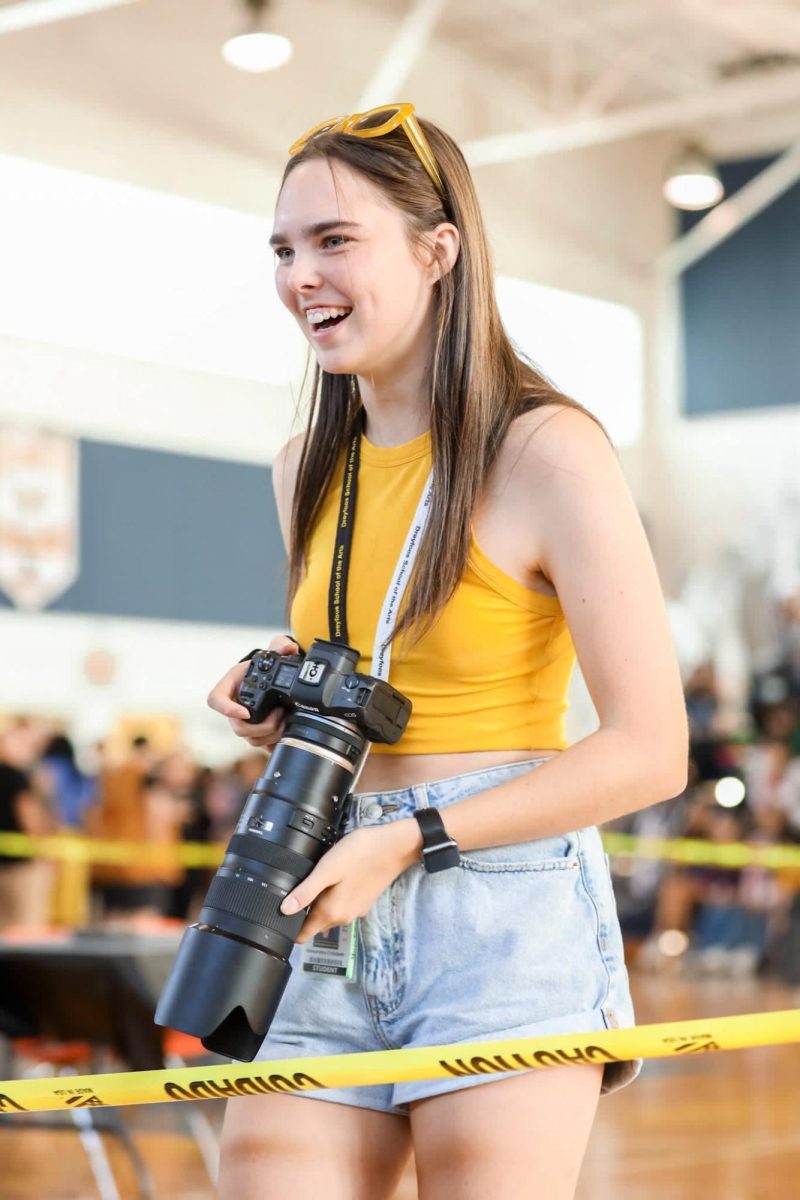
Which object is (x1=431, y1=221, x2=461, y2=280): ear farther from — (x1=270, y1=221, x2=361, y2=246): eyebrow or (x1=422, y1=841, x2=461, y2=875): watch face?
(x1=422, y1=841, x2=461, y2=875): watch face

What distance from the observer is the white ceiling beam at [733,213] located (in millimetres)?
17016

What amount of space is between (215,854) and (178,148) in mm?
5905

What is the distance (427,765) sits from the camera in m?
1.70

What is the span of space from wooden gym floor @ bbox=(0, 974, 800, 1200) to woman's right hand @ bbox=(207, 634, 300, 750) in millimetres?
3352

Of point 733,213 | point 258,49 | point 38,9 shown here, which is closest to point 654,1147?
point 258,49

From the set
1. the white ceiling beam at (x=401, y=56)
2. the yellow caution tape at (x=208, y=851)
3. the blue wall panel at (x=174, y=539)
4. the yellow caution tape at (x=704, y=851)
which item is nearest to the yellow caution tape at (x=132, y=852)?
the yellow caution tape at (x=208, y=851)

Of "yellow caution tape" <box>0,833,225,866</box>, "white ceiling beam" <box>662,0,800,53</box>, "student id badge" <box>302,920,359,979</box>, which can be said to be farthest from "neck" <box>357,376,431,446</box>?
"white ceiling beam" <box>662,0,800,53</box>

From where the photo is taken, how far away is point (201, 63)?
13469 mm

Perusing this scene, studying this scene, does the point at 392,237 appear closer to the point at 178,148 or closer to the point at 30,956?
the point at 30,956

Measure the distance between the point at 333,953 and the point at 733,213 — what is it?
16.5 m

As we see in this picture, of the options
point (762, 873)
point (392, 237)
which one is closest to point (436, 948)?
point (392, 237)

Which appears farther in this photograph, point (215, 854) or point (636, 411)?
point (636, 411)

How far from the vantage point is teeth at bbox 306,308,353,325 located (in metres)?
1.72

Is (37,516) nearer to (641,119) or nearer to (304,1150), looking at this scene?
(641,119)
